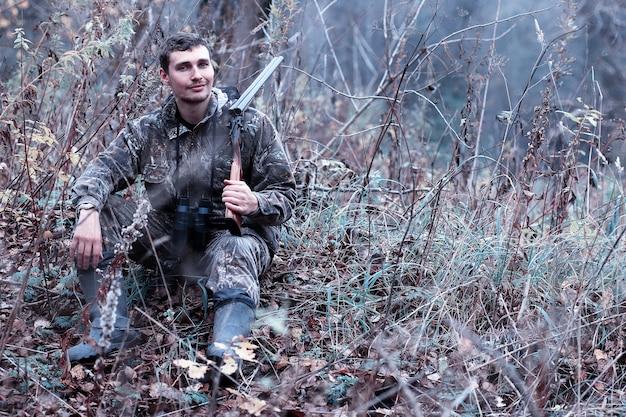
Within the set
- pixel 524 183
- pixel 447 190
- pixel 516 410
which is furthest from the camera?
pixel 447 190

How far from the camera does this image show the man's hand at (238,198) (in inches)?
141

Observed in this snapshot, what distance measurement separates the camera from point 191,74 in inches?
154

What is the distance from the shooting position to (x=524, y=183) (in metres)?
4.03

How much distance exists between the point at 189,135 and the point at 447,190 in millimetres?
1676

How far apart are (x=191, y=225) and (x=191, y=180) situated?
1.04ft

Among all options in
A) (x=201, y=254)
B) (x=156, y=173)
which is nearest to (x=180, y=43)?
(x=156, y=173)

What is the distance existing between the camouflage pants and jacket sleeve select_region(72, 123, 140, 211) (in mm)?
99

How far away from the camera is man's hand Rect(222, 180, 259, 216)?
11.7 feet

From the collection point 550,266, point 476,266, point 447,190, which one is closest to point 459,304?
point 476,266

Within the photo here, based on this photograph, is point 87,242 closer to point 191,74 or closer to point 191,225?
point 191,225

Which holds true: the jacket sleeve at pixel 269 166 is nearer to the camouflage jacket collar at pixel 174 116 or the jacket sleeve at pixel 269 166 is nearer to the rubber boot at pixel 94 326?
the camouflage jacket collar at pixel 174 116

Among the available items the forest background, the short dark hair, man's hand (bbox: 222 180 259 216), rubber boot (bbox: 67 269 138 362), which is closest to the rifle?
man's hand (bbox: 222 180 259 216)

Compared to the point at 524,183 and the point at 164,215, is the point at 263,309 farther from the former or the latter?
the point at 524,183

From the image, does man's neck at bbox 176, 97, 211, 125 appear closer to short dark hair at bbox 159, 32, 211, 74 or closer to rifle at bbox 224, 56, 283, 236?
rifle at bbox 224, 56, 283, 236
